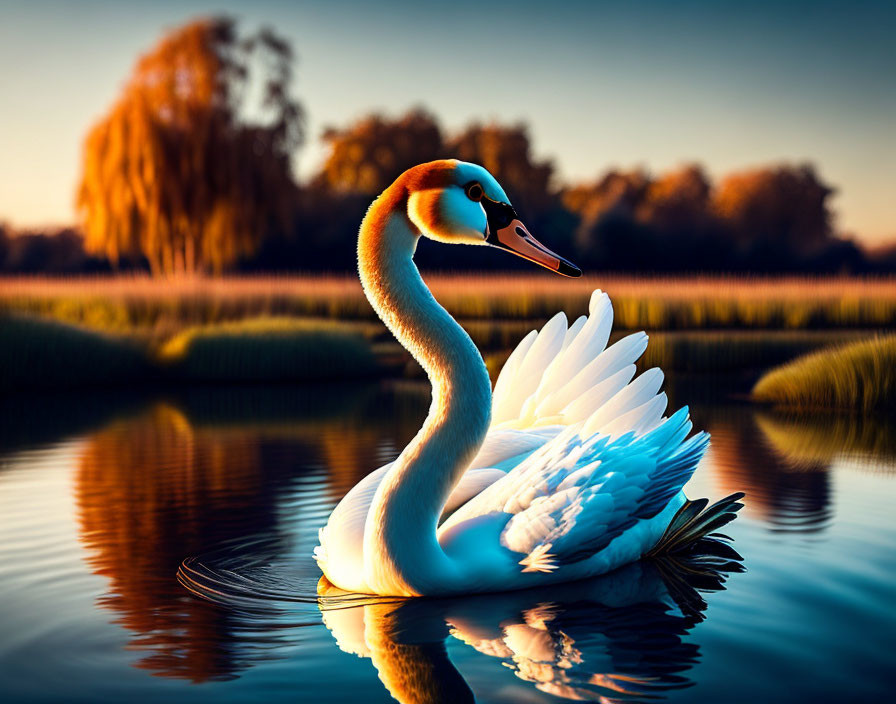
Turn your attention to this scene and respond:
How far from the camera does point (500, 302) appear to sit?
2078cm

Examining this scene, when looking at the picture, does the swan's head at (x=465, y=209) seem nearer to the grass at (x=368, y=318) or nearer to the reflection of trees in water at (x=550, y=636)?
the reflection of trees in water at (x=550, y=636)

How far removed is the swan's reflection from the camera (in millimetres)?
3092

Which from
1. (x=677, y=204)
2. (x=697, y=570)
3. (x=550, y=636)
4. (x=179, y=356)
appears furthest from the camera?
(x=677, y=204)

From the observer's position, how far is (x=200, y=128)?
1092 inches

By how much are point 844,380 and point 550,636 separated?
7.83m

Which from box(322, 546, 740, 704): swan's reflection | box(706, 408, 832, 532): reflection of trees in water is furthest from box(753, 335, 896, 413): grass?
box(322, 546, 740, 704): swan's reflection

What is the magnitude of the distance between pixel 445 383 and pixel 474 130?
136 ft

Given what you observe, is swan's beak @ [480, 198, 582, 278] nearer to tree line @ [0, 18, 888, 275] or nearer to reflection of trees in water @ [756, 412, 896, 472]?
reflection of trees in water @ [756, 412, 896, 472]

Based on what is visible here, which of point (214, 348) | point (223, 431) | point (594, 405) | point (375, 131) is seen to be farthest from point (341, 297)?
point (375, 131)

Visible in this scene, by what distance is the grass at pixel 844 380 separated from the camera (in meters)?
10.2

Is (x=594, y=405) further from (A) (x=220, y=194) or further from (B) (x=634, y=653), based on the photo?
(A) (x=220, y=194)

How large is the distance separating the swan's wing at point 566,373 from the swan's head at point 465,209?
0.93 meters

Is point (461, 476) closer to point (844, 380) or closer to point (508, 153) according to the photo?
point (844, 380)

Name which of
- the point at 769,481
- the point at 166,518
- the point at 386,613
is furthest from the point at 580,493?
the point at 769,481
